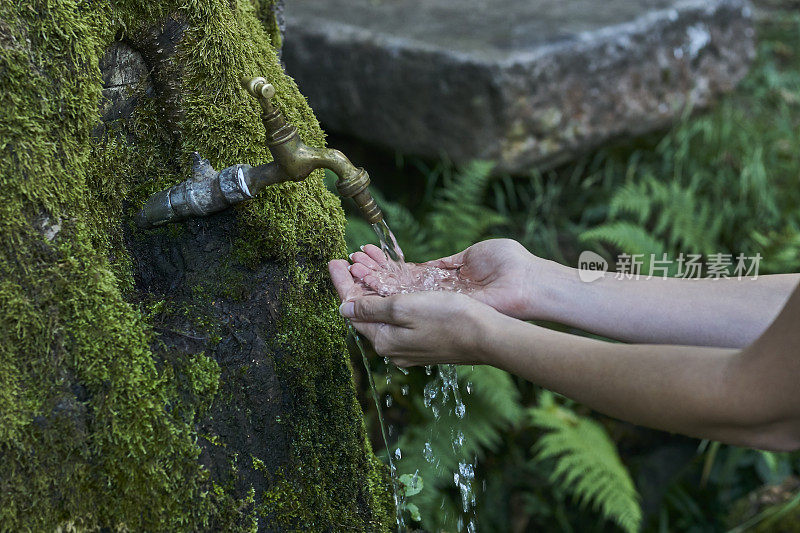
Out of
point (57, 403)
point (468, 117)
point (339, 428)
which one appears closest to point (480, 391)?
point (468, 117)

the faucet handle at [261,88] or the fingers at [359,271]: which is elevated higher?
the faucet handle at [261,88]

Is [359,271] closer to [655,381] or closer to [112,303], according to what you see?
[112,303]

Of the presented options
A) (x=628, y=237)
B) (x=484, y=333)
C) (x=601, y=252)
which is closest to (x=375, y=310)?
(x=484, y=333)

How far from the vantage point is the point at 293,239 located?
4.73 feet

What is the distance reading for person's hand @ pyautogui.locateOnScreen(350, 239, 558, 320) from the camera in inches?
66.3

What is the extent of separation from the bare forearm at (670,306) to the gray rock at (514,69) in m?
1.65

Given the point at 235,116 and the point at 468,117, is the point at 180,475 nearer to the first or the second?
the point at 235,116

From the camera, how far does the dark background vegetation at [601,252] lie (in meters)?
2.99

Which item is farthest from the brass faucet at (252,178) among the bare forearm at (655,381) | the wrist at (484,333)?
the bare forearm at (655,381)

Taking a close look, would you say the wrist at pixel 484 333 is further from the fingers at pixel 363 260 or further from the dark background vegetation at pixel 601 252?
the dark background vegetation at pixel 601 252

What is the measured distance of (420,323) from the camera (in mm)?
1409

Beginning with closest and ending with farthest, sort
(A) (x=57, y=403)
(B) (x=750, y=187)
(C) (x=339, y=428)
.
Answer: (A) (x=57, y=403)
(C) (x=339, y=428)
(B) (x=750, y=187)

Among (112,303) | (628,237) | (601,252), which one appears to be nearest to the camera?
(112,303)

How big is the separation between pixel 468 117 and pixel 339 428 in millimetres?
2093
